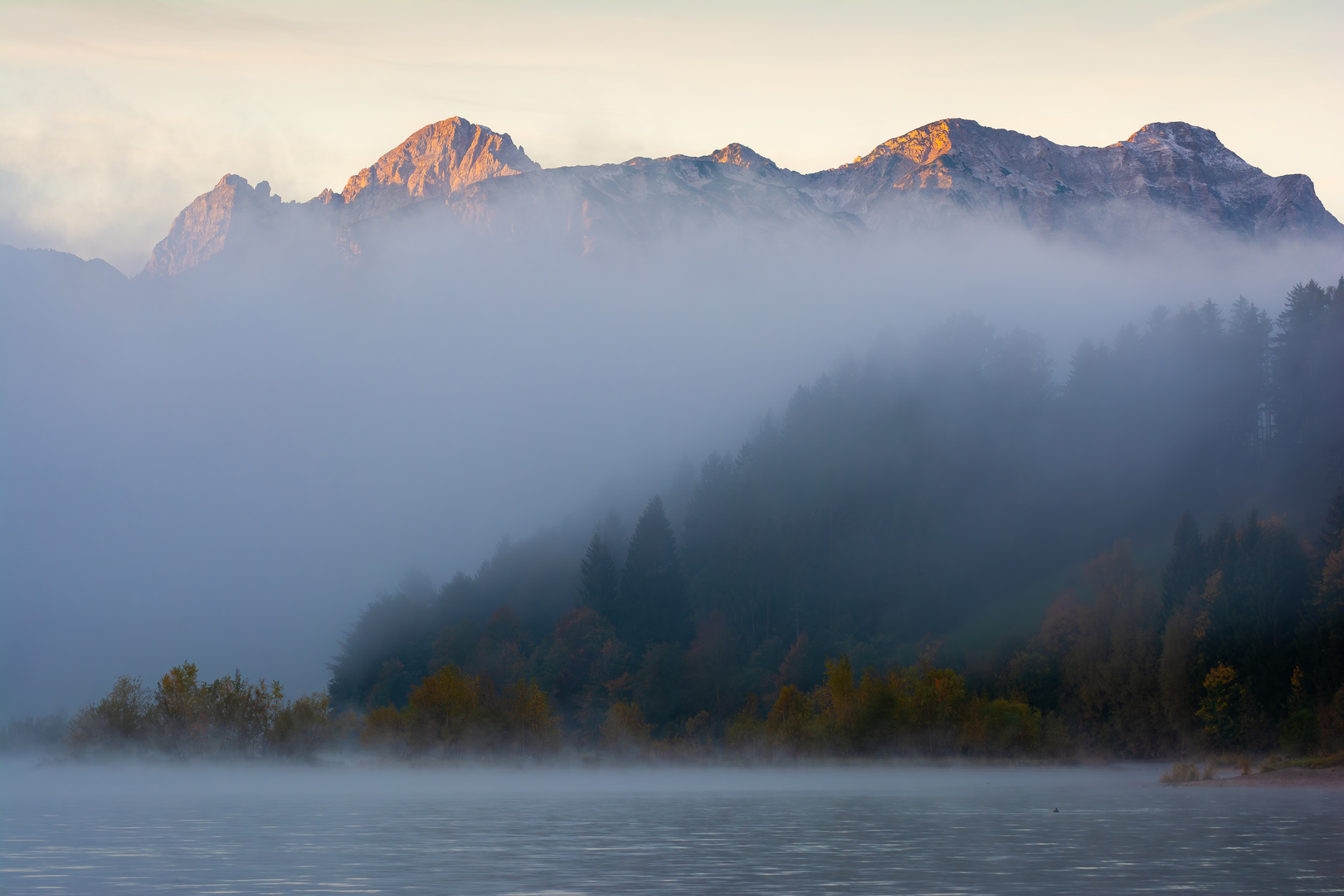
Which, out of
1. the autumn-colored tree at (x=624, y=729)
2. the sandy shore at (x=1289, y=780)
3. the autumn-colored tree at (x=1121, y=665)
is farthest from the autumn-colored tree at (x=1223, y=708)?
the autumn-colored tree at (x=624, y=729)

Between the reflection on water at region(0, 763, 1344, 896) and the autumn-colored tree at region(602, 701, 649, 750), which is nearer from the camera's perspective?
the reflection on water at region(0, 763, 1344, 896)

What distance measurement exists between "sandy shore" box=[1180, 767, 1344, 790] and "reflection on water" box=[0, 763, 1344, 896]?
4059 millimetres

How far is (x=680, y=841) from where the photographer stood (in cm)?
4512

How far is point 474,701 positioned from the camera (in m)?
145

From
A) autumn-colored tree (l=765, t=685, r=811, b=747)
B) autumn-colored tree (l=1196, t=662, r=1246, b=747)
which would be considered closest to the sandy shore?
autumn-colored tree (l=1196, t=662, r=1246, b=747)

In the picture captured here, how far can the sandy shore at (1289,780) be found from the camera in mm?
79875

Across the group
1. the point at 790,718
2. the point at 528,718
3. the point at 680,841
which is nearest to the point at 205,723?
the point at 528,718

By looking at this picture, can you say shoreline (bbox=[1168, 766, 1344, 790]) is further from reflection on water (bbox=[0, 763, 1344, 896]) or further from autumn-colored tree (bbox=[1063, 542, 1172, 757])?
autumn-colored tree (bbox=[1063, 542, 1172, 757])

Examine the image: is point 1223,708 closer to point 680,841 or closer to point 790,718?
Result: point 790,718

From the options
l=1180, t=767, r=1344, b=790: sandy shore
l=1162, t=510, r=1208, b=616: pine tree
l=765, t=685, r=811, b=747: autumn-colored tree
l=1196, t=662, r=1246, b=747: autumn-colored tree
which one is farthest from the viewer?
l=765, t=685, r=811, b=747: autumn-colored tree

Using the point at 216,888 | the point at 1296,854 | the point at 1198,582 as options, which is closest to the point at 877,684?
the point at 1198,582

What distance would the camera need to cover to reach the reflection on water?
3180cm

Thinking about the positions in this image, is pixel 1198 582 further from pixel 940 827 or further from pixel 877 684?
pixel 940 827

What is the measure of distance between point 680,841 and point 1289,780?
5806 cm
